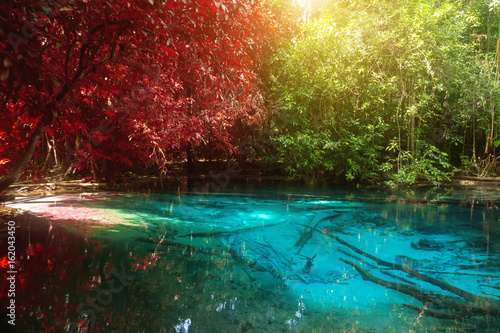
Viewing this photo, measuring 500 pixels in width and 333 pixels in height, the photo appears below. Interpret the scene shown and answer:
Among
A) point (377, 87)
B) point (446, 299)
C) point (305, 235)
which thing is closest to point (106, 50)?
point (305, 235)

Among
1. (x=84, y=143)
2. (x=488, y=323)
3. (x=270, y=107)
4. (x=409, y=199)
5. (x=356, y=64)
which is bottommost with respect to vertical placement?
(x=488, y=323)

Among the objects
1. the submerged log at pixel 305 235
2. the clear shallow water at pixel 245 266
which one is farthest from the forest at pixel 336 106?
the submerged log at pixel 305 235

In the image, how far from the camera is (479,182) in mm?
10141

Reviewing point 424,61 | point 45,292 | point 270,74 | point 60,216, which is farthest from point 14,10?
point 270,74

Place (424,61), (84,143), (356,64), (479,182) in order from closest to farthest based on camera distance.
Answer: (84,143)
(424,61)
(356,64)
(479,182)

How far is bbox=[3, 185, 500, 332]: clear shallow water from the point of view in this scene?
225cm

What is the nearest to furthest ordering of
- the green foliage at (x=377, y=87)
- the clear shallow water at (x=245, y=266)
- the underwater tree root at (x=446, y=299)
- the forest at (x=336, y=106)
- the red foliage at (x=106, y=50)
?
the red foliage at (x=106, y=50) < the clear shallow water at (x=245, y=266) < the underwater tree root at (x=446, y=299) < the forest at (x=336, y=106) < the green foliage at (x=377, y=87)

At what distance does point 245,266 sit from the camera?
130 inches

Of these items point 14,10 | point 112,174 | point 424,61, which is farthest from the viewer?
point 112,174

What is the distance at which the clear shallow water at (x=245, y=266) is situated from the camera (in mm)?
2250

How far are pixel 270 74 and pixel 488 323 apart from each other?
10.0 meters

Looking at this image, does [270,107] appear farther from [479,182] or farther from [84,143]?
[479,182]

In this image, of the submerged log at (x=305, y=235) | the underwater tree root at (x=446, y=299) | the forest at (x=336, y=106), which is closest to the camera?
the underwater tree root at (x=446, y=299)

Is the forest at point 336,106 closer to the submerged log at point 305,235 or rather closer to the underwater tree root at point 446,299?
the submerged log at point 305,235
